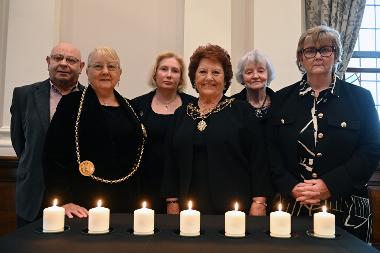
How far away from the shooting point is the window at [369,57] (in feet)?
15.5

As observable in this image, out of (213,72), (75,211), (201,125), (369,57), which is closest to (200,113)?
(201,125)

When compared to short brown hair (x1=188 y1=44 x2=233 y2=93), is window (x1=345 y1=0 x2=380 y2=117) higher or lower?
higher

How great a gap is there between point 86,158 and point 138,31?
2361mm

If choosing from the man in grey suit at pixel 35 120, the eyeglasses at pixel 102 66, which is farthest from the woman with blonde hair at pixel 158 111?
the man in grey suit at pixel 35 120

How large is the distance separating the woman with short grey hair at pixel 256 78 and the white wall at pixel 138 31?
131 centimetres

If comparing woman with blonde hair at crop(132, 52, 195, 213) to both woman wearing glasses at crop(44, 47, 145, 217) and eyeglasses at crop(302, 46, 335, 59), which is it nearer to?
woman wearing glasses at crop(44, 47, 145, 217)

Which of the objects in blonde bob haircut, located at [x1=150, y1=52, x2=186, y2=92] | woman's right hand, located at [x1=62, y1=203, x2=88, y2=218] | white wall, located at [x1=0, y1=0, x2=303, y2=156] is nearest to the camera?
woman's right hand, located at [x1=62, y1=203, x2=88, y2=218]

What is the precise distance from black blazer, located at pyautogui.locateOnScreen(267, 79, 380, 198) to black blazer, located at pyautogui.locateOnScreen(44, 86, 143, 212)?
854mm

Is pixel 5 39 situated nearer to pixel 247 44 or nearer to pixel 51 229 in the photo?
pixel 247 44

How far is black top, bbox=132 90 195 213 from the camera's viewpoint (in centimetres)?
233

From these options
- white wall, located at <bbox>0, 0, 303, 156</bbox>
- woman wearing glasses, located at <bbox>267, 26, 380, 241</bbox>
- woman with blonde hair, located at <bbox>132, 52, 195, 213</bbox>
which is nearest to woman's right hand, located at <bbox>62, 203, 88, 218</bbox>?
woman with blonde hair, located at <bbox>132, 52, 195, 213</bbox>

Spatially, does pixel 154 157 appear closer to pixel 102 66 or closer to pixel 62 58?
pixel 102 66

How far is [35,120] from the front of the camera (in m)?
2.50

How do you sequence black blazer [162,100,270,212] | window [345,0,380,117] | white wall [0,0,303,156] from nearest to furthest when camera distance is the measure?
black blazer [162,100,270,212], white wall [0,0,303,156], window [345,0,380,117]
